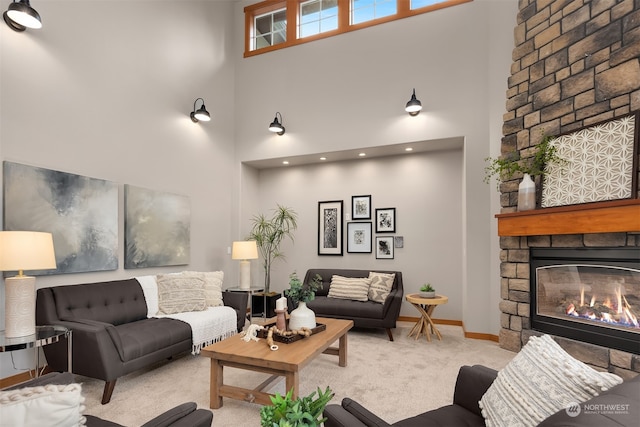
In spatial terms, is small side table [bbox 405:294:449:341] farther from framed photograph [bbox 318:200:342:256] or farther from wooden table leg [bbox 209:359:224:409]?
wooden table leg [bbox 209:359:224:409]

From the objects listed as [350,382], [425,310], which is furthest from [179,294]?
[425,310]

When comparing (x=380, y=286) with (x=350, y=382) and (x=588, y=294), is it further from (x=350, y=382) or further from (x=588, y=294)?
(x=588, y=294)

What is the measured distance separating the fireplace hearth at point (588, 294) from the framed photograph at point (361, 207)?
2.44 metres

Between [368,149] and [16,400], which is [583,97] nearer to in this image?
[368,149]

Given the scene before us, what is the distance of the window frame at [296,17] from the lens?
4.96 metres

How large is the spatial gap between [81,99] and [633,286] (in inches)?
215

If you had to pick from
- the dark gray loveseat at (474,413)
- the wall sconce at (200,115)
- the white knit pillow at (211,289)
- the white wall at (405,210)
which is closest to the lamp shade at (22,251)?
the white knit pillow at (211,289)

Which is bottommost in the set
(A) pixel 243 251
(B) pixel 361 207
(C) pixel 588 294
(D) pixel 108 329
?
(D) pixel 108 329

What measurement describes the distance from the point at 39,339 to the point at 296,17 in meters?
5.59

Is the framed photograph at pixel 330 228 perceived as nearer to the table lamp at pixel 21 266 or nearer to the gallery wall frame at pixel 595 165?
the gallery wall frame at pixel 595 165

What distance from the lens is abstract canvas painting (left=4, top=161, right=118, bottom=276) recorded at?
2.94m

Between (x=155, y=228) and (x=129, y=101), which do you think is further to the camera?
(x=155, y=228)

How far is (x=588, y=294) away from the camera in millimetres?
3227

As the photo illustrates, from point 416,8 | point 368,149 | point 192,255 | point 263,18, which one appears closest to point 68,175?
point 192,255
